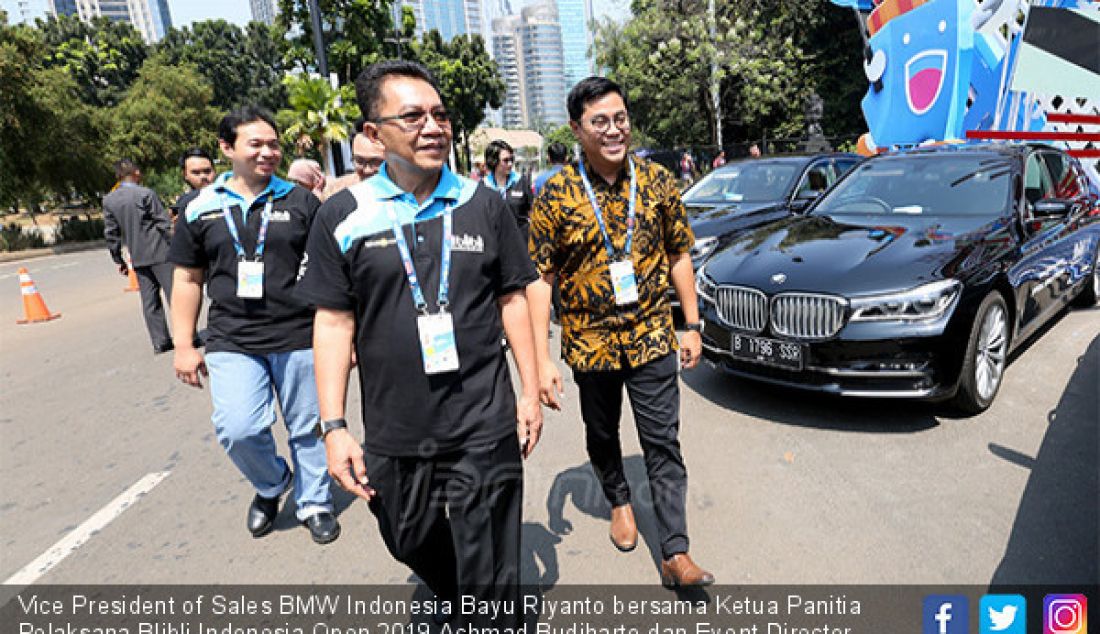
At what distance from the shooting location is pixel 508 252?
6.42 ft

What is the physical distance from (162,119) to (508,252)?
3942cm

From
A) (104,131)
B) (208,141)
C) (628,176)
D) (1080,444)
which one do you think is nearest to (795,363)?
(1080,444)

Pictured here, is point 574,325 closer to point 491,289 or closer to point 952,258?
point 491,289

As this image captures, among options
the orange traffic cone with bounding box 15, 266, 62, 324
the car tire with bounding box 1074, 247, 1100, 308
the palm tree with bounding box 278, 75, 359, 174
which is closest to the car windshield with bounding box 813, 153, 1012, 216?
the car tire with bounding box 1074, 247, 1100, 308

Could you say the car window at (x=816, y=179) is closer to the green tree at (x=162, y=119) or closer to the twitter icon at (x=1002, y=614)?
the twitter icon at (x=1002, y=614)

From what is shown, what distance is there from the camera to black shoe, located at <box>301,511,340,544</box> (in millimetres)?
3033

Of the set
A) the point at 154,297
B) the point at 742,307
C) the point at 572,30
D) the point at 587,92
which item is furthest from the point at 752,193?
the point at 572,30

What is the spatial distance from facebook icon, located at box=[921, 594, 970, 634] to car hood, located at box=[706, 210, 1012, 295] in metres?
1.69

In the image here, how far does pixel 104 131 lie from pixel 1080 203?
32.3 meters

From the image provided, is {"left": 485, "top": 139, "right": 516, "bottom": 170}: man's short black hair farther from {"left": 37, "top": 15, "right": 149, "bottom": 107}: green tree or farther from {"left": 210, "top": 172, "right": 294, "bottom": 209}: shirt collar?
{"left": 37, "top": 15, "right": 149, "bottom": 107}: green tree

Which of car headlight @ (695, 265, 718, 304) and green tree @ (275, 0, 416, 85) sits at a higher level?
green tree @ (275, 0, 416, 85)

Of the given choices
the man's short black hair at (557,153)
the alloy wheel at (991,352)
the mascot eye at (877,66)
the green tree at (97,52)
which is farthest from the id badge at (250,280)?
the green tree at (97,52)

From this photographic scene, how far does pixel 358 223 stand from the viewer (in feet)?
5.80

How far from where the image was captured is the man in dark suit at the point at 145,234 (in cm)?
672
